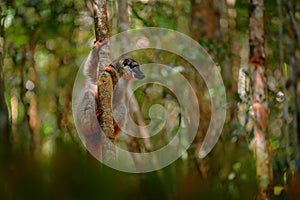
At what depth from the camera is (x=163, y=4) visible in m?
6.18

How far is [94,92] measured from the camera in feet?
9.45

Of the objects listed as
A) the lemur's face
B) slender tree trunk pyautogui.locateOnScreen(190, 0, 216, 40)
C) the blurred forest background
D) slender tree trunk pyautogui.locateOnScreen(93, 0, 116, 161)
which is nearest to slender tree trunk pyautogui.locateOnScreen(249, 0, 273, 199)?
the blurred forest background

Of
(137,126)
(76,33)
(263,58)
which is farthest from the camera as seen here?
(76,33)

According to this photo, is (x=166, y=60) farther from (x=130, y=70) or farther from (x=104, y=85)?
(x=104, y=85)

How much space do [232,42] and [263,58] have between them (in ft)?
12.5

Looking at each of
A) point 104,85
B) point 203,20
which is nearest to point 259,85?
point 104,85

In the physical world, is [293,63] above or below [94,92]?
below

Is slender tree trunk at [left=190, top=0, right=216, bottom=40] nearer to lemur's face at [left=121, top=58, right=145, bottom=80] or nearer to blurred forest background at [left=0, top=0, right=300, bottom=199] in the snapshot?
blurred forest background at [left=0, top=0, right=300, bottom=199]

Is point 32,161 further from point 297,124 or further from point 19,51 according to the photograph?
point 19,51

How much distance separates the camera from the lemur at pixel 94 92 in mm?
2535

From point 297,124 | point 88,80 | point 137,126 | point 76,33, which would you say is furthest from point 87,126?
point 76,33

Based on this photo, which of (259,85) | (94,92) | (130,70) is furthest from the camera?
(259,85)

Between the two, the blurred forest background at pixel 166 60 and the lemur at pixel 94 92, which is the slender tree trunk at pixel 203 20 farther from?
the lemur at pixel 94 92

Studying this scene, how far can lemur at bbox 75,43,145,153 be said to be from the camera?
2535mm
